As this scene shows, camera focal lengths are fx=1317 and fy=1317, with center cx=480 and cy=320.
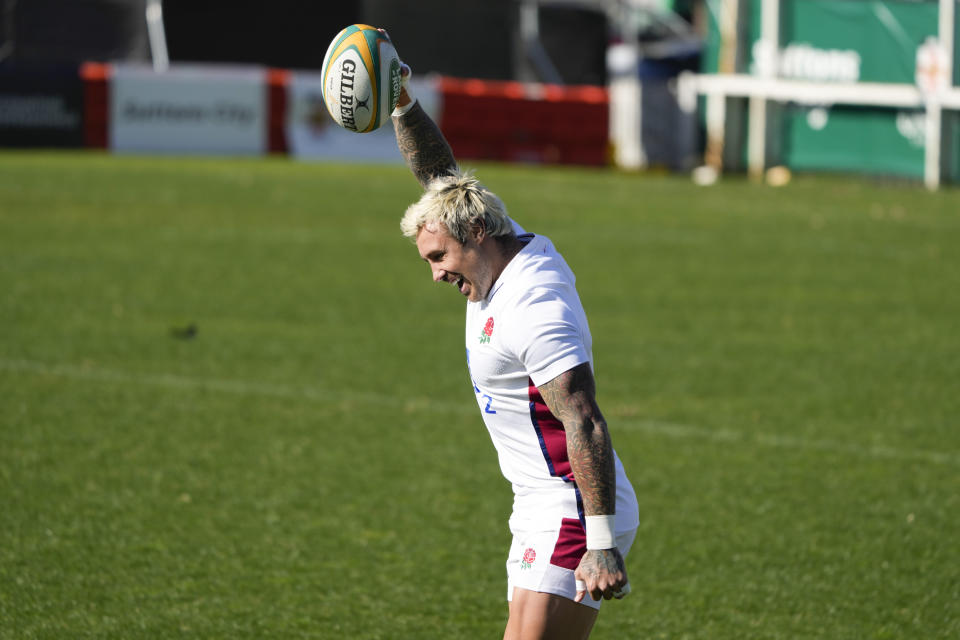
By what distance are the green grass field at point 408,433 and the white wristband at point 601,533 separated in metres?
2.13

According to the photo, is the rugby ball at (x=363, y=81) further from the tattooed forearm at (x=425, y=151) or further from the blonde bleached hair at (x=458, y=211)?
the blonde bleached hair at (x=458, y=211)

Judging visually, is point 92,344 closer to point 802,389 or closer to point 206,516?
point 206,516

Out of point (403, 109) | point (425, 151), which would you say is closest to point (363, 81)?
point (403, 109)

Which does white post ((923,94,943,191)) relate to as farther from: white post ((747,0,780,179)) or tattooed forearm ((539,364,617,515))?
tattooed forearm ((539,364,617,515))

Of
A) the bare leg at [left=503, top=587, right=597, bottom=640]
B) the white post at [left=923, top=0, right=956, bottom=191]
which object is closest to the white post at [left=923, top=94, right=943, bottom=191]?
the white post at [left=923, top=0, right=956, bottom=191]

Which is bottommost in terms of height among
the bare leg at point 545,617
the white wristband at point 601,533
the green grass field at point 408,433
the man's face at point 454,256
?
the green grass field at point 408,433

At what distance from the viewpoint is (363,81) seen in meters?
5.84

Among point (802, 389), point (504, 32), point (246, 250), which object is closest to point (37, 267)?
point (246, 250)

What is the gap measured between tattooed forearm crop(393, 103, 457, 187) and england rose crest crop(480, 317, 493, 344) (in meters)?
1.27

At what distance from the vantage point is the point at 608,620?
21.8 feet

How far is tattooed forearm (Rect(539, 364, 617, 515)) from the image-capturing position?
14.5ft

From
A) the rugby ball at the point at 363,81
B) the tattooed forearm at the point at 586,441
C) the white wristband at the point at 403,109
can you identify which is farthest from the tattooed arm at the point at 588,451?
the white wristband at the point at 403,109

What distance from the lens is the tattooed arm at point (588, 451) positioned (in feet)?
14.5

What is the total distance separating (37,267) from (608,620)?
1117 cm
